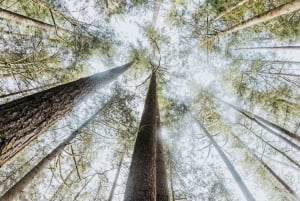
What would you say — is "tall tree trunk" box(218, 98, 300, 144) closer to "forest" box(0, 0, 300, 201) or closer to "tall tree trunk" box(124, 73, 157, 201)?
"forest" box(0, 0, 300, 201)

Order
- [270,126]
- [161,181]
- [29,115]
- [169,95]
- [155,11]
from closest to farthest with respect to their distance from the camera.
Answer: [29,115] → [161,181] → [270,126] → [155,11] → [169,95]

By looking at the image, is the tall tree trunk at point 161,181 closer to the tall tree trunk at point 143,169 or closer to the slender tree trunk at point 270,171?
the tall tree trunk at point 143,169

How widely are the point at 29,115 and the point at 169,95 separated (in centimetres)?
904

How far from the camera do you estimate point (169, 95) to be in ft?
39.0

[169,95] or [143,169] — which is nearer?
[143,169]

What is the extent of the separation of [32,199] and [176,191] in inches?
170

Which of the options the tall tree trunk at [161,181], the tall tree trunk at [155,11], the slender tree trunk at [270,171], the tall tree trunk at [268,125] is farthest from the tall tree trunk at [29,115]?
the slender tree trunk at [270,171]

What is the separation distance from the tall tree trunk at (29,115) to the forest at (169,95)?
1413mm

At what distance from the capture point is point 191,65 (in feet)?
37.9

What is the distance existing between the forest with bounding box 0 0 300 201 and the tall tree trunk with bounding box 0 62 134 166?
141 cm

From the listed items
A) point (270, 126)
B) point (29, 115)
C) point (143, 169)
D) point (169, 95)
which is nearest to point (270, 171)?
point (270, 126)

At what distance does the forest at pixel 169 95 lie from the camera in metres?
7.56

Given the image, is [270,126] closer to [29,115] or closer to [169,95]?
[169,95]

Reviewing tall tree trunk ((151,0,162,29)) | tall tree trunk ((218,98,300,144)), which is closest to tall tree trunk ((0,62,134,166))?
tall tree trunk ((218,98,300,144))
